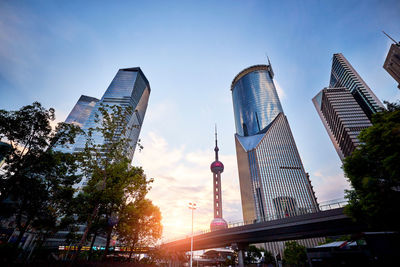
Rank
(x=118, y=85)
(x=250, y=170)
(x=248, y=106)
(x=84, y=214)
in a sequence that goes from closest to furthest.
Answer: (x=84, y=214) → (x=250, y=170) → (x=118, y=85) → (x=248, y=106)

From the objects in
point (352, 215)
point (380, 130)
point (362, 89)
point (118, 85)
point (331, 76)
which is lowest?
point (352, 215)

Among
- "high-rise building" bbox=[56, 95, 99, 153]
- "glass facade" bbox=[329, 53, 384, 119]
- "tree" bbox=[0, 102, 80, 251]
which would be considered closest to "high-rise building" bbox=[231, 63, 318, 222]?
"glass facade" bbox=[329, 53, 384, 119]

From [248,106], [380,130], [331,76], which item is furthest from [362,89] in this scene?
[380,130]

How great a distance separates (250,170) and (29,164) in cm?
13800

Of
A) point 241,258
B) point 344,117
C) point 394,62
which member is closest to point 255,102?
point 344,117

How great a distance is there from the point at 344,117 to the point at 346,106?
11151 millimetres

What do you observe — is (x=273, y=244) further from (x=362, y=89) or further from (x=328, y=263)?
(x=362, y=89)

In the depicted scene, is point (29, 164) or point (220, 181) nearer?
point (29, 164)

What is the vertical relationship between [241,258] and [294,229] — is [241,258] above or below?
below

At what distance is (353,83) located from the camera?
12812 centimetres

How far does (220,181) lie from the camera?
14262cm

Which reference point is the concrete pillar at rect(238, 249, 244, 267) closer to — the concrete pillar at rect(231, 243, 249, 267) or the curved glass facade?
the concrete pillar at rect(231, 243, 249, 267)

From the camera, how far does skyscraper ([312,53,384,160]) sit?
105312 millimetres

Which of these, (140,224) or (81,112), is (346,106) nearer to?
(140,224)
